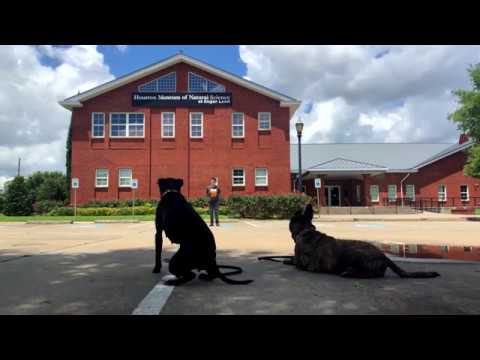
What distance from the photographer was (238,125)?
90.7 ft

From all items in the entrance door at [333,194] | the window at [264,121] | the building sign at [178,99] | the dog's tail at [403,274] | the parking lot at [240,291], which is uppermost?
the building sign at [178,99]

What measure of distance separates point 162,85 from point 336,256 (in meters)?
26.1

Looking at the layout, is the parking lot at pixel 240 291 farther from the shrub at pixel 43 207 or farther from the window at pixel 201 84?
the window at pixel 201 84

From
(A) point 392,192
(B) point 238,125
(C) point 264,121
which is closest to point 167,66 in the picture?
(B) point 238,125

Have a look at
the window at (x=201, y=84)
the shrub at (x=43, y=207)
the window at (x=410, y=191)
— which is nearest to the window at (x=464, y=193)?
the window at (x=410, y=191)

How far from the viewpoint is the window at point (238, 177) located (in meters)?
27.2

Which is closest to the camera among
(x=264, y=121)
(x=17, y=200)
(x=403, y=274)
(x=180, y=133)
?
(x=403, y=274)

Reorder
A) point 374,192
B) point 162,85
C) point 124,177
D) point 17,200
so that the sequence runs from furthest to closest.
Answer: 1. point 374,192
2. point 162,85
3. point 124,177
4. point 17,200

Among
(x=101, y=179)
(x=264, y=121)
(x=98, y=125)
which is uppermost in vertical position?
(x=264, y=121)

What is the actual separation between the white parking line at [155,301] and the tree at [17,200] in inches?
1061

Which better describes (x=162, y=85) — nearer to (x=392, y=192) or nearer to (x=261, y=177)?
(x=261, y=177)
